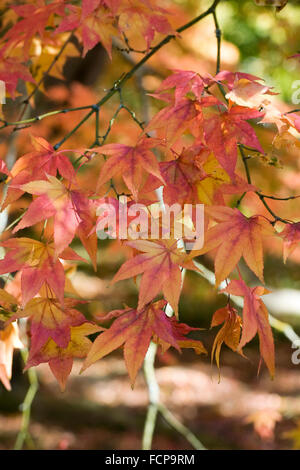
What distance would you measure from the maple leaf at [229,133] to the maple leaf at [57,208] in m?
0.19

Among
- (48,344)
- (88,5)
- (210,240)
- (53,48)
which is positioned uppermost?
(53,48)

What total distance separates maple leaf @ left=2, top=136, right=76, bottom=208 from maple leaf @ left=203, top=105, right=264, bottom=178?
0.67 ft

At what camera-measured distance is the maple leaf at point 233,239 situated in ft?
2.05

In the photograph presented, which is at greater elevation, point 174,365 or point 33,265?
point 33,265

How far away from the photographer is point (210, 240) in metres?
0.63

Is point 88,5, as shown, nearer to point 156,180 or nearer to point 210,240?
point 156,180

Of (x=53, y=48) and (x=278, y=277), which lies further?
(x=278, y=277)

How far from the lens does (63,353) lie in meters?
0.71

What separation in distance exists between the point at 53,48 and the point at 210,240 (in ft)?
2.75

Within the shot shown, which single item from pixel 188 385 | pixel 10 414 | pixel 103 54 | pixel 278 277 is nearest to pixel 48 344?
pixel 103 54

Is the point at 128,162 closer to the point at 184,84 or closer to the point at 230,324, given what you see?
the point at 184,84

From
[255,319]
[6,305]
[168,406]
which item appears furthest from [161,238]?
[168,406]

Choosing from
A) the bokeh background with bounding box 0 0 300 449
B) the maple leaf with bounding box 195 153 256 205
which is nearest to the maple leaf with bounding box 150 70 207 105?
the maple leaf with bounding box 195 153 256 205

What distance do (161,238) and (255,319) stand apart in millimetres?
160
